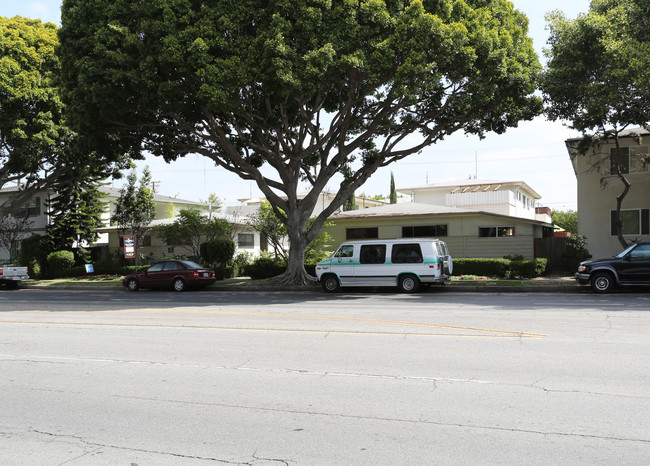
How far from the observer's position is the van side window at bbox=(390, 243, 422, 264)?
20000mm

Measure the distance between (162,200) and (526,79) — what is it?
36079 mm

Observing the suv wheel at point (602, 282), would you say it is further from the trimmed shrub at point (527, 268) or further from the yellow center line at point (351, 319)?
the yellow center line at point (351, 319)

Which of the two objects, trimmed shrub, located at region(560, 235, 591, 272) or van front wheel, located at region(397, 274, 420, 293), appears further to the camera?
trimmed shrub, located at region(560, 235, 591, 272)

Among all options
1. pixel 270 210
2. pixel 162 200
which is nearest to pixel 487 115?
pixel 270 210

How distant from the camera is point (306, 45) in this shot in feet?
58.5

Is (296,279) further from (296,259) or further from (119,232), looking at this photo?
(119,232)

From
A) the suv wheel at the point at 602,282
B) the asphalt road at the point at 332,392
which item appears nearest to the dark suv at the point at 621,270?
the suv wheel at the point at 602,282

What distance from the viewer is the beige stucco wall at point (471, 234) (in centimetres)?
2861

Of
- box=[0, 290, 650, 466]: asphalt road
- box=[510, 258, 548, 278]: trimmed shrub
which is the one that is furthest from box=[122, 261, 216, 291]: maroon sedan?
box=[510, 258, 548, 278]: trimmed shrub

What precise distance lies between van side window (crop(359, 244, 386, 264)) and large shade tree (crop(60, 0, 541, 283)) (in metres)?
5.10

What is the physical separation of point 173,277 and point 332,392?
791 inches

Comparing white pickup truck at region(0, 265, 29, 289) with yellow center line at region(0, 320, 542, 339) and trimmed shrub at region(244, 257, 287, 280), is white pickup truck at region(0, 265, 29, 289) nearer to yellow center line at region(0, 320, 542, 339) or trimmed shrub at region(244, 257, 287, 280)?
trimmed shrub at region(244, 257, 287, 280)

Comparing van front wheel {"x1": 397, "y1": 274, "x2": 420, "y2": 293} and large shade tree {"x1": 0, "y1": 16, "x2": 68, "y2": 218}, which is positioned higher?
large shade tree {"x1": 0, "y1": 16, "x2": 68, "y2": 218}

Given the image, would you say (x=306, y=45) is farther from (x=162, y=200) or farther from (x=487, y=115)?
(x=162, y=200)
